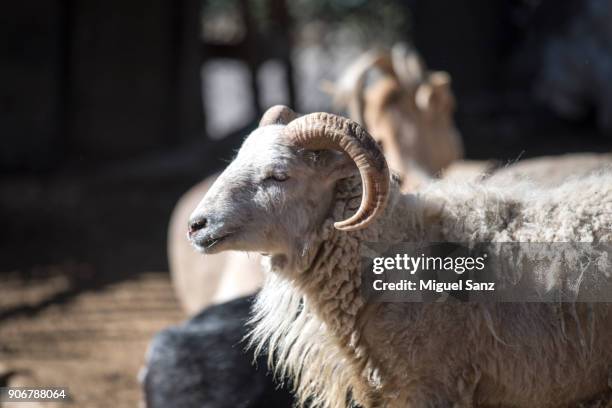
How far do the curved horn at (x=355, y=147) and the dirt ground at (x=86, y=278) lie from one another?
261cm

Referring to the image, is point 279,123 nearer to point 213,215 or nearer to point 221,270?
point 213,215

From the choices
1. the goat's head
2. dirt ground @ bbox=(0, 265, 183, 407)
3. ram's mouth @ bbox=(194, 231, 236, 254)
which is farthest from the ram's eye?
dirt ground @ bbox=(0, 265, 183, 407)

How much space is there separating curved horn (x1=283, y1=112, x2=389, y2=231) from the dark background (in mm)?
5066

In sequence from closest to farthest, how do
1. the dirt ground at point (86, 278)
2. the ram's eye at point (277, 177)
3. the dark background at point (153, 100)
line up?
the ram's eye at point (277, 177) → the dirt ground at point (86, 278) → the dark background at point (153, 100)

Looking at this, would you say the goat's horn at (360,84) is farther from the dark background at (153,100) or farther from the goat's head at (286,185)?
the dark background at (153,100)

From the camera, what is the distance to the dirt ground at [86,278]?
5.44 metres

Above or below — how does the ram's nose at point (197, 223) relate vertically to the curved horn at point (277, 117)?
below

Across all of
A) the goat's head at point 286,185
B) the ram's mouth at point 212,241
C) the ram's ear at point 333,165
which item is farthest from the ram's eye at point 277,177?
the ram's mouth at point 212,241

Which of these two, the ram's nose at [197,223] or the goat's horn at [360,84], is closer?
the ram's nose at [197,223]

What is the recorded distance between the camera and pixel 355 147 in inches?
Result: 116

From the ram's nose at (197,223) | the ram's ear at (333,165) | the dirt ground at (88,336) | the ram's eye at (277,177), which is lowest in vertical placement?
the dirt ground at (88,336)

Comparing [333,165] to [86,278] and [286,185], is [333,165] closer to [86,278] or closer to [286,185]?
[286,185]

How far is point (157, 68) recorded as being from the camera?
9.95 metres

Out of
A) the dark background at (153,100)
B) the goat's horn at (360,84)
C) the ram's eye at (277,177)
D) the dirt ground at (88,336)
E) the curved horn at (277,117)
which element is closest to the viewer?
the ram's eye at (277,177)
